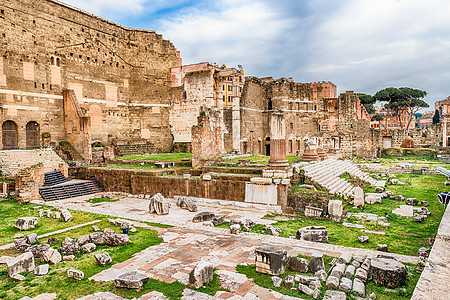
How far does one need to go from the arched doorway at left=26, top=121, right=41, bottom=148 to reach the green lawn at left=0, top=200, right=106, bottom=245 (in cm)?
1127

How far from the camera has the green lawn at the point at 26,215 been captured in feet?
30.4

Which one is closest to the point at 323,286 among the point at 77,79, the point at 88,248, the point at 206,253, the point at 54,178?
the point at 206,253

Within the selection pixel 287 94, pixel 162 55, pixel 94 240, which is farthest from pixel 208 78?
pixel 94 240

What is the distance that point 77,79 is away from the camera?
26281 millimetres

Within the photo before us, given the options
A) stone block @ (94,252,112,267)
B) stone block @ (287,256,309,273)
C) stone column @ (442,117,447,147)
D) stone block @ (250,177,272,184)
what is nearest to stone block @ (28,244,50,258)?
stone block @ (94,252,112,267)

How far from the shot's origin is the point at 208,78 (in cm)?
2880

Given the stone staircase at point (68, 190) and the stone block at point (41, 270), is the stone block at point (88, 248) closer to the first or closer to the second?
the stone block at point (41, 270)

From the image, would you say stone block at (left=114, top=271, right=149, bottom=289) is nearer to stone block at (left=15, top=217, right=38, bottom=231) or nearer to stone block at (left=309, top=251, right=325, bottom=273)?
stone block at (left=309, top=251, right=325, bottom=273)

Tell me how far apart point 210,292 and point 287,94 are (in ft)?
104

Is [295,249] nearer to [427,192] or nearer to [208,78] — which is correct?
[427,192]

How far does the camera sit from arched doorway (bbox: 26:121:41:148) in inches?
906

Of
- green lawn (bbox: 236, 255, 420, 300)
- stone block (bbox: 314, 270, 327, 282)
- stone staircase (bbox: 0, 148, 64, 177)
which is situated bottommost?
green lawn (bbox: 236, 255, 420, 300)

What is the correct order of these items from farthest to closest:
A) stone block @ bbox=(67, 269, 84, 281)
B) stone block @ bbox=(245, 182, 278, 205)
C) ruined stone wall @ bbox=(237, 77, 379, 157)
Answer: ruined stone wall @ bbox=(237, 77, 379, 157)
stone block @ bbox=(245, 182, 278, 205)
stone block @ bbox=(67, 269, 84, 281)

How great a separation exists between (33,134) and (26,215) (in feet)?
48.1
